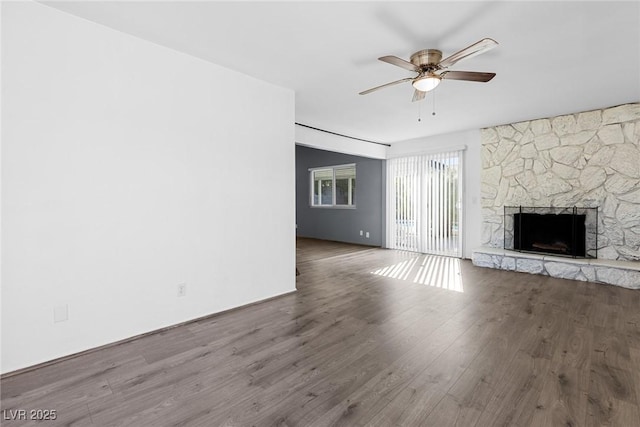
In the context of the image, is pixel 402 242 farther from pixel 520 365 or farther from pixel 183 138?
pixel 183 138

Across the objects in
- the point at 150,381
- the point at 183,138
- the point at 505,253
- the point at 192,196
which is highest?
the point at 183,138

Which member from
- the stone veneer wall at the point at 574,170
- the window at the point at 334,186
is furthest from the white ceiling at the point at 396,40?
the window at the point at 334,186

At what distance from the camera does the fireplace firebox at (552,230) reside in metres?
4.65

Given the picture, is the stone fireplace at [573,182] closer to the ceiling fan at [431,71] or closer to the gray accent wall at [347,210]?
the gray accent wall at [347,210]

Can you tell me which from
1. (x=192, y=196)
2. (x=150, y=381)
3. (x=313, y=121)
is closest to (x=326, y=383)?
(x=150, y=381)

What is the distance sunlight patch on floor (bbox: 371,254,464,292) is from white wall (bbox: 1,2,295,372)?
234 cm

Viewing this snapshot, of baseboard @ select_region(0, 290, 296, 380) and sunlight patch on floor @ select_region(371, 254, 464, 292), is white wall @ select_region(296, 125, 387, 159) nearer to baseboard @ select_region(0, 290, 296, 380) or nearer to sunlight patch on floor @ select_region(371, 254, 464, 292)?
sunlight patch on floor @ select_region(371, 254, 464, 292)

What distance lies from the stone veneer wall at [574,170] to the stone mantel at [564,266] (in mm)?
481

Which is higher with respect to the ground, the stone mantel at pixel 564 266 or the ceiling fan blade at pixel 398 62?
the ceiling fan blade at pixel 398 62

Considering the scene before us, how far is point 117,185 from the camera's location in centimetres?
251

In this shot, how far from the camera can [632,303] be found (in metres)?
3.45

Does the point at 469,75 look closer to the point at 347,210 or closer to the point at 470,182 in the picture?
the point at 470,182

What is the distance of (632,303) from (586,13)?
323 centimetres

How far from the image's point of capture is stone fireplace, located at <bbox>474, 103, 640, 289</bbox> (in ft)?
14.3
